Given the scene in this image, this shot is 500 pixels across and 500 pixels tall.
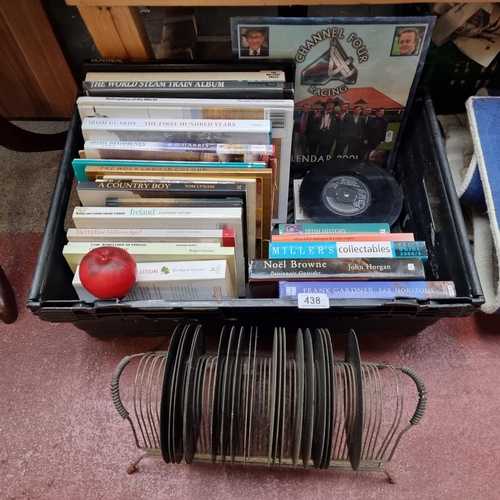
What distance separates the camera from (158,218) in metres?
0.92

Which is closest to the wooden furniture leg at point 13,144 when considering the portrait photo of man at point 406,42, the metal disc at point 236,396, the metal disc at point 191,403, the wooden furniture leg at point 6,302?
the wooden furniture leg at point 6,302

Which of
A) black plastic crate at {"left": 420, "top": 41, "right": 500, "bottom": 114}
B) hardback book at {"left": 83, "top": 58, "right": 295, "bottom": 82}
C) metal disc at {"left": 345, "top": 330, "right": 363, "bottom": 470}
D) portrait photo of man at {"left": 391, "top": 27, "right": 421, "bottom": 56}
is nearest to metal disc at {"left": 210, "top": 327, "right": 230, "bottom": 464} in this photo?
metal disc at {"left": 345, "top": 330, "right": 363, "bottom": 470}

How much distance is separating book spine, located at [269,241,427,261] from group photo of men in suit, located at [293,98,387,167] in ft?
1.15

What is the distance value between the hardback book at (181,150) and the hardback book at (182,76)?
14cm

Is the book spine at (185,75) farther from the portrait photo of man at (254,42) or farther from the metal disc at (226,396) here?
the metal disc at (226,396)

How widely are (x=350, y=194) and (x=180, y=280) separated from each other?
484 mm

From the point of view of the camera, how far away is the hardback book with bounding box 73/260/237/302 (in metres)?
0.89

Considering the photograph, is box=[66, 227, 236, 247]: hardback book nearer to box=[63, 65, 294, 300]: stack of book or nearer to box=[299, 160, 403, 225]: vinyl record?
box=[63, 65, 294, 300]: stack of book

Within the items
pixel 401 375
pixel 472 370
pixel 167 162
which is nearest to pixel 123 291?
pixel 167 162

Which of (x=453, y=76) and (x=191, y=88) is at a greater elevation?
(x=191, y=88)

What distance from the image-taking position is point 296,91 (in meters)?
1.08

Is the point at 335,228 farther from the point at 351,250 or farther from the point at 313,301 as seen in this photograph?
the point at 313,301

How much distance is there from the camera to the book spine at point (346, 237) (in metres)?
0.97

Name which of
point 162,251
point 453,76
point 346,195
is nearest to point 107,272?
point 162,251
